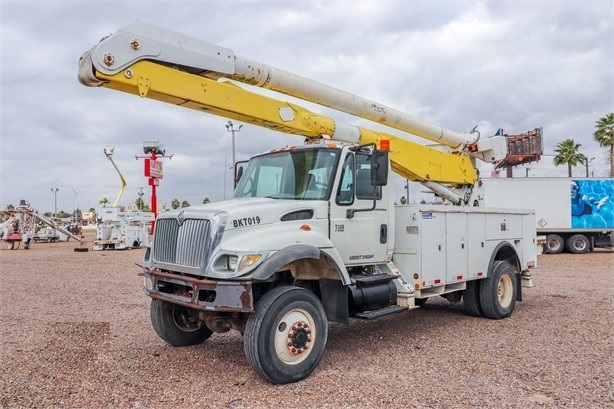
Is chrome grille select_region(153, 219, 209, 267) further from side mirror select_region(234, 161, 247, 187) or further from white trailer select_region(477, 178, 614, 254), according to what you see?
white trailer select_region(477, 178, 614, 254)

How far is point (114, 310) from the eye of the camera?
9516 millimetres

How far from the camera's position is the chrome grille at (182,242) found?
5395 mm

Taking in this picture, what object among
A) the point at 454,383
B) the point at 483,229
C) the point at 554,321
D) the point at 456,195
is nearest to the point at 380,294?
the point at 454,383

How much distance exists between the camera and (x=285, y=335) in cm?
530

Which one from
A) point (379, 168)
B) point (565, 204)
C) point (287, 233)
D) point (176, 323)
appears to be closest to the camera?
point (287, 233)

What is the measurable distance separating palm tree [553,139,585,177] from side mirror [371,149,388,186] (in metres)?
48.1

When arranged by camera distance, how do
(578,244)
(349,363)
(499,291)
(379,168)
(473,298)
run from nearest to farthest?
(349,363), (379,168), (473,298), (499,291), (578,244)

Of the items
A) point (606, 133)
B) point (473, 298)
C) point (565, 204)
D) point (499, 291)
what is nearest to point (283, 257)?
point (473, 298)

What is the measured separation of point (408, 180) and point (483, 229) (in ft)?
5.35

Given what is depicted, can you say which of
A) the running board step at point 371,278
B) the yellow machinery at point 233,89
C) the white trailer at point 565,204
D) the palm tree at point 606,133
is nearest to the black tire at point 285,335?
the running board step at point 371,278

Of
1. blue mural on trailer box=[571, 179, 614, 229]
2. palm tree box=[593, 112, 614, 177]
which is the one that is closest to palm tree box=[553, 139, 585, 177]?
palm tree box=[593, 112, 614, 177]

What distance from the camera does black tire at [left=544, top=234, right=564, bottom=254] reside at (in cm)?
2202

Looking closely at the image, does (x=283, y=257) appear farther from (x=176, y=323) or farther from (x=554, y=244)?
(x=554, y=244)

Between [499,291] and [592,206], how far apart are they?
53.1 ft
